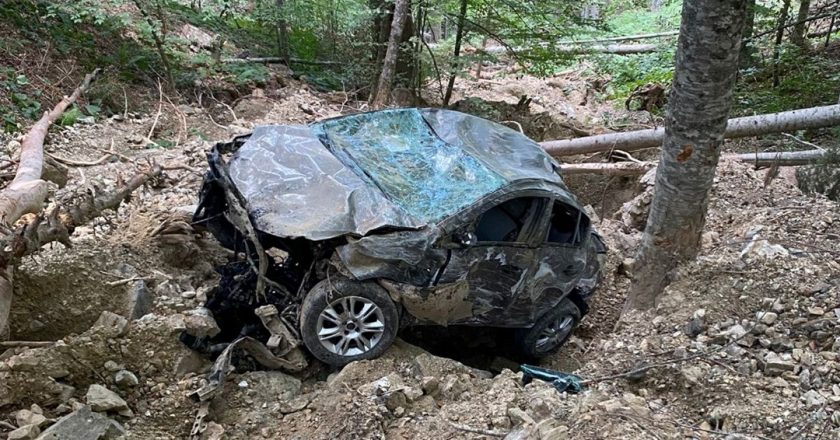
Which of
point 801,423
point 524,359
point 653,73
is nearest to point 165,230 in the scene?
point 524,359

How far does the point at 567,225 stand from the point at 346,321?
7.85 feet

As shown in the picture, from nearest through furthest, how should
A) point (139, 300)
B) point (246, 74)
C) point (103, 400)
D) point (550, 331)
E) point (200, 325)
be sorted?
1. point (103, 400)
2. point (200, 325)
3. point (139, 300)
4. point (550, 331)
5. point (246, 74)

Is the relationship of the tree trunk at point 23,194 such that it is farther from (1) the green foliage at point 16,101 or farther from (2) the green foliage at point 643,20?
(2) the green foliage at point 643,20

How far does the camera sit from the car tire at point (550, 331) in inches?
248

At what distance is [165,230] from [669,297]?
4829mm

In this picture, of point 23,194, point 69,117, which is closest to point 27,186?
point 23,194

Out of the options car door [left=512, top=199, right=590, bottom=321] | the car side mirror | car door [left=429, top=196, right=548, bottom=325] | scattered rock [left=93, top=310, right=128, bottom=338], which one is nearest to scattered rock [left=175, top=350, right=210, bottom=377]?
scattered rock [left=93, top=310, right=128, bottom=338]

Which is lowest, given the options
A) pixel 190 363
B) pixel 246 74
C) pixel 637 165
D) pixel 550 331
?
pixel 550 331

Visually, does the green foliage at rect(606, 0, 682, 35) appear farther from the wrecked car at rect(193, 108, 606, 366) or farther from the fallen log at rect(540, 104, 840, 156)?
the wrecked car at rect(193, 108, 606, 366)

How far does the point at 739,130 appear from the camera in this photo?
913cm

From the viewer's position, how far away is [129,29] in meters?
12.3

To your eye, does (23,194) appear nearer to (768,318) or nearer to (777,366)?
(777,366)

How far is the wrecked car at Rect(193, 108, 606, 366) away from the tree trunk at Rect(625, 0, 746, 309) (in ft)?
2.17

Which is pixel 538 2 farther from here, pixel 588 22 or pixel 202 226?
pixel 202 226
